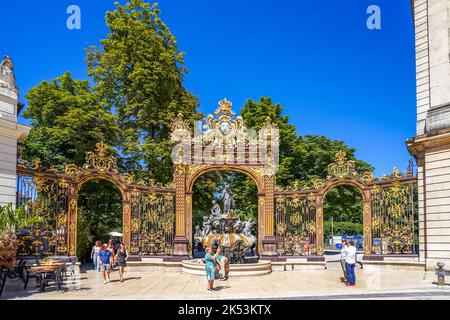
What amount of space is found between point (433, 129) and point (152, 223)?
447 inches

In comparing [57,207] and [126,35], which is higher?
[126,35]

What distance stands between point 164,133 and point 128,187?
7543mm

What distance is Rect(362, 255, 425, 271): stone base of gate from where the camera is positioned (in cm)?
1516

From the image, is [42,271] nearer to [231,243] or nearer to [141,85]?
[231,243]

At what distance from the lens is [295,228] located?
1858 cm

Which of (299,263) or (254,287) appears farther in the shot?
(299,263)

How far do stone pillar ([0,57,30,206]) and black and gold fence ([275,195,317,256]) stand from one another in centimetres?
1046

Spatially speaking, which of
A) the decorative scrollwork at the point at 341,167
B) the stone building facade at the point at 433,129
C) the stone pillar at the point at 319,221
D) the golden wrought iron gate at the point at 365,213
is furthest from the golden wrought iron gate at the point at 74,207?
the stone building facade at the point at 433,129

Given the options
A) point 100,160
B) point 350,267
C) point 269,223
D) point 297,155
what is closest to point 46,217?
point 100,160

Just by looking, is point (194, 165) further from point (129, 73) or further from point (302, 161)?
point (302, 161)

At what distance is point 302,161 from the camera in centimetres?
2777

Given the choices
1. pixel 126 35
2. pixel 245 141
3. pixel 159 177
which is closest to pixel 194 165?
pixel 245 141
